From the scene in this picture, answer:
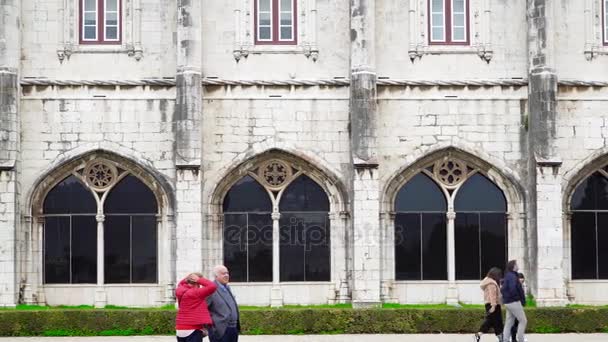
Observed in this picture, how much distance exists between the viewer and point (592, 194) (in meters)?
34.2

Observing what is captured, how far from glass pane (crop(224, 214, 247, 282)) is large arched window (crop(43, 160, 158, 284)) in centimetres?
195

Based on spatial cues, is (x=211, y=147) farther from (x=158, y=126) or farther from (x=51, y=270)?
(x=51, y=270)

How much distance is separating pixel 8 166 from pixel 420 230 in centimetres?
1121

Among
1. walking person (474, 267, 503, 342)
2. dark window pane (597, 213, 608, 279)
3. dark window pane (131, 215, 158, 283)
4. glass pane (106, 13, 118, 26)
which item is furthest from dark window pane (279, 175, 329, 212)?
walking person (474, 267, 503, 342)

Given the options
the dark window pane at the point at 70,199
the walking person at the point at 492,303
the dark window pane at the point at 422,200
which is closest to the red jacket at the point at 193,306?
the walking person at the point at 492,303

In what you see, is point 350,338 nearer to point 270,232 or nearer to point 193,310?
point 270,232

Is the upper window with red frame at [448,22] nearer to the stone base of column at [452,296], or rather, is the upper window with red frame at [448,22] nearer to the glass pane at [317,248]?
the glass pane at [317,248]

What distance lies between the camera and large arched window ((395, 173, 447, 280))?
33.8 meters

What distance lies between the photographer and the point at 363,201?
3228cm

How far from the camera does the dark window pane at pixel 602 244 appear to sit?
34156 mm

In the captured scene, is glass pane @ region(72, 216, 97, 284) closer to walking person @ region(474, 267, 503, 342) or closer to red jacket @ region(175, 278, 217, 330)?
walking person @ region(474, 267, 503, 342)

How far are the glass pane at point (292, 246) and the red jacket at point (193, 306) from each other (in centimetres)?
1414

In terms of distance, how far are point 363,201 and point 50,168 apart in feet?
27.7

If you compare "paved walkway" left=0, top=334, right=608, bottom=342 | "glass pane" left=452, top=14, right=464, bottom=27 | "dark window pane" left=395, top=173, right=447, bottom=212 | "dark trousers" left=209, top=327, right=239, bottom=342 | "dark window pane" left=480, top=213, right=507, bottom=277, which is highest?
"glass pane" left=452, top=14, right=464, bottom=27
